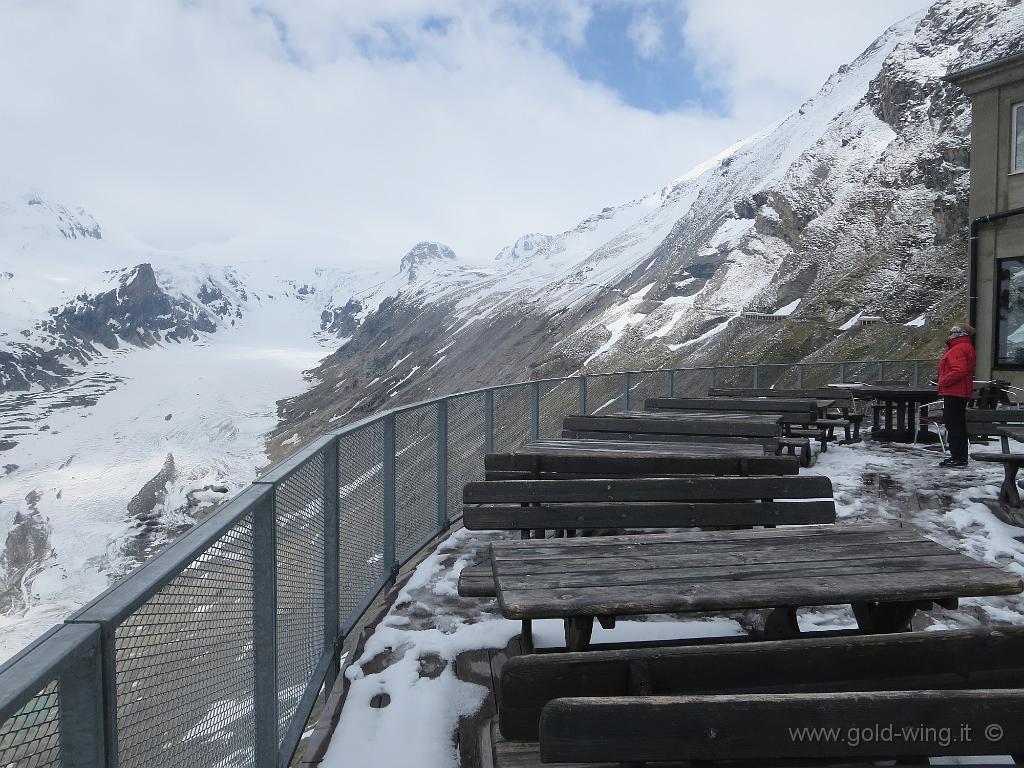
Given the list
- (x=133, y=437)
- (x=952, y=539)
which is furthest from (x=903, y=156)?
(x=133, y=437)

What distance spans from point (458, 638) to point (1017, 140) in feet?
52.9

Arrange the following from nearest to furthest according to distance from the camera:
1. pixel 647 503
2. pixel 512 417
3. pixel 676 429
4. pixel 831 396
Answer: pixel 647 503
pixel 676 429
pixel 512 417
pixel 831 396

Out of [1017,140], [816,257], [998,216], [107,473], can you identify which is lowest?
[107,473]

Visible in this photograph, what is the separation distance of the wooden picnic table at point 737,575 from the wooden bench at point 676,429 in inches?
141

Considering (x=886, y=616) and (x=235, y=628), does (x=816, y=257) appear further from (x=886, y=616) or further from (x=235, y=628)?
(x=235, y=628)

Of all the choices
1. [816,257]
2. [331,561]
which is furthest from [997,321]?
[816,257]

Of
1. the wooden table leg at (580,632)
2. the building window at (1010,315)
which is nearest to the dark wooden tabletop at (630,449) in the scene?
the wooden table leg at (580,632)

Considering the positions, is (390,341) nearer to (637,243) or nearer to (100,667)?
(637,243)

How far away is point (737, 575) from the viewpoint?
2764mm

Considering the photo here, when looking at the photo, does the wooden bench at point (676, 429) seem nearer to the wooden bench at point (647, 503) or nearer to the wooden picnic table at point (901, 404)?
the wooden bench at point (647, 503)

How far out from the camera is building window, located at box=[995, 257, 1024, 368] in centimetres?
1448

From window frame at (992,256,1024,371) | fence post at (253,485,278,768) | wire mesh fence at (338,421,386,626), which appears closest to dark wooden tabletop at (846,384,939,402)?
window frame at (992,256,1024,371)

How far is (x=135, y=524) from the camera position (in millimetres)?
98938

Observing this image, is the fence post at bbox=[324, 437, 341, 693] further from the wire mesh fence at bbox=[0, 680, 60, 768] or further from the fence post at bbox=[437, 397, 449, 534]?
the wire mesh fence at bbox=[0, 680, 60, 768]
